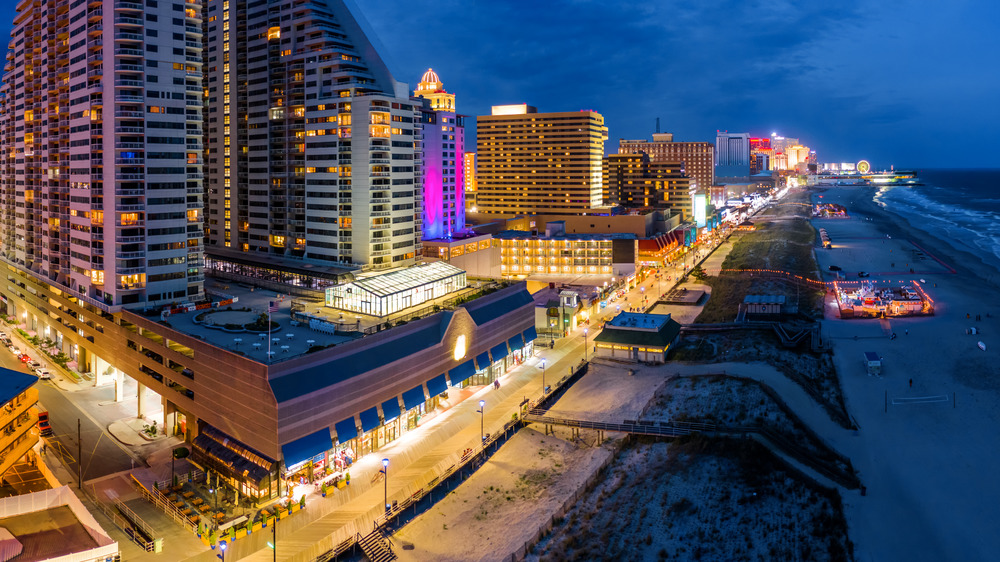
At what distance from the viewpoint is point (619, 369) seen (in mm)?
76000

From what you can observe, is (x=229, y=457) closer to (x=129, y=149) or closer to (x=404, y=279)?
(x=404, y=279)

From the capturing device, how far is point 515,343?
7756 cm

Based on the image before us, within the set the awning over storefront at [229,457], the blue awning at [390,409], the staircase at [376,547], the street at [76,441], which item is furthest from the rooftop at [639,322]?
the street at [76,441]

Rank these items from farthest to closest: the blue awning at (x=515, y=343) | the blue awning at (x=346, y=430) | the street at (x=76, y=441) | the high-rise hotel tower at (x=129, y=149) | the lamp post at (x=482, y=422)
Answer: the blue awning at (x=515, y=343), the high-rise hotel tower at (x=129, y=149), the lamp post at (x=482, y=422), the street at (x=76, y=441), the blue awning at (x=346, y=430)

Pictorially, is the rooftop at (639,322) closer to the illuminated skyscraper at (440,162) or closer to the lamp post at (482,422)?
the lamp post at (482,422)

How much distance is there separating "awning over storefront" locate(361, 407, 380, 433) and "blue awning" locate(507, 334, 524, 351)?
24.8 m

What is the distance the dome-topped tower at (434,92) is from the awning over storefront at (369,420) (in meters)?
100.0

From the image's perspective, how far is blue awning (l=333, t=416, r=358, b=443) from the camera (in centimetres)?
5109

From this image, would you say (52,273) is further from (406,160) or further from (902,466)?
(902,466)

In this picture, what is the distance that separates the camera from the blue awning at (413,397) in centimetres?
5834

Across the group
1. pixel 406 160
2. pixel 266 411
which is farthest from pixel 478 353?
pixel 406 160

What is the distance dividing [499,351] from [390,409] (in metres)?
20.0

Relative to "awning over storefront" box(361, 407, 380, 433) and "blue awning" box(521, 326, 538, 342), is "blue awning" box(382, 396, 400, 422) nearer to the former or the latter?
"awning over storefront" box(361, 407, 380, 433)

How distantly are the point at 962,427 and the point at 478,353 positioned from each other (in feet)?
146
